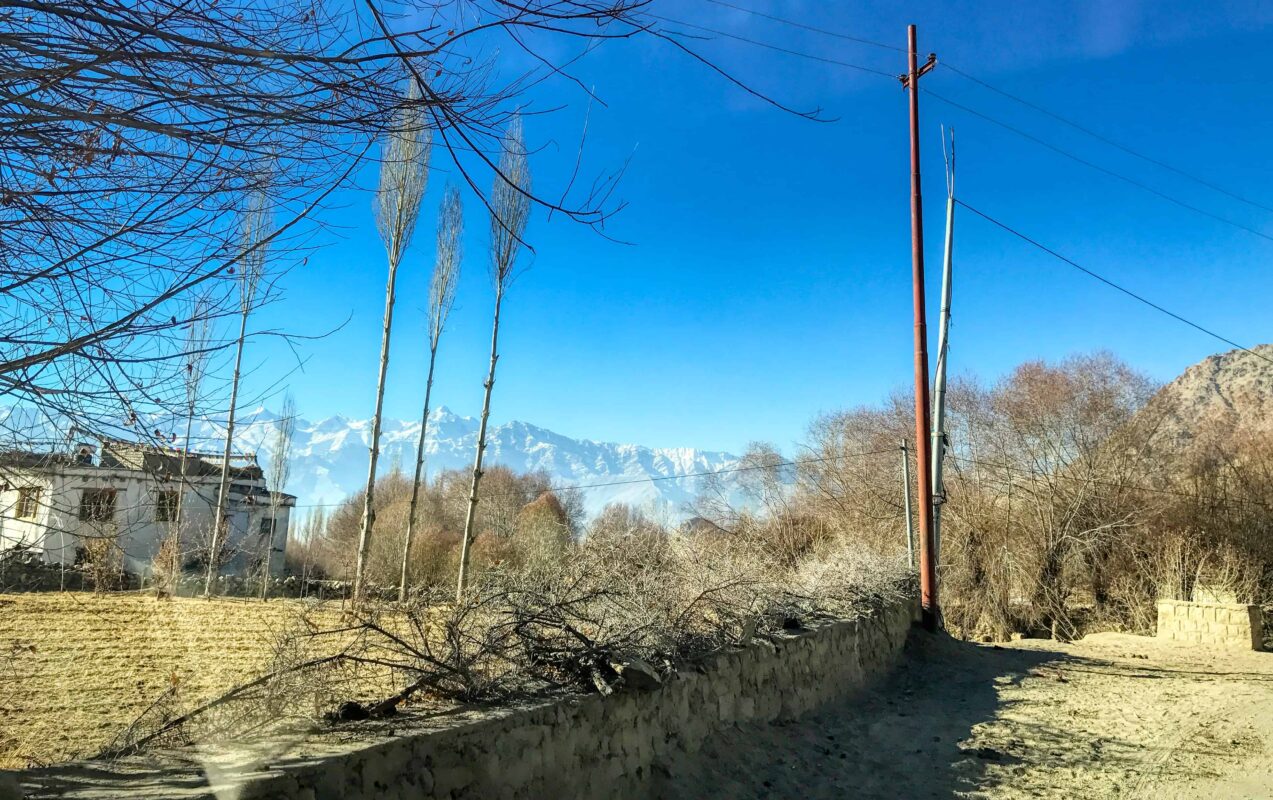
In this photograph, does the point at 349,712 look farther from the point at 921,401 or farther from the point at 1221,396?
the point at 1221,396

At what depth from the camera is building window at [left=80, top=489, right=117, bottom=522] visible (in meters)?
3.23

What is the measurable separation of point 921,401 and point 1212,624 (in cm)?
675

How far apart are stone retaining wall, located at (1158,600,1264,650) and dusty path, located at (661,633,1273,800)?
3.06 metres

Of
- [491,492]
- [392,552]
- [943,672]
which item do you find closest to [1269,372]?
[943,672]

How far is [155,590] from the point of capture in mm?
23203

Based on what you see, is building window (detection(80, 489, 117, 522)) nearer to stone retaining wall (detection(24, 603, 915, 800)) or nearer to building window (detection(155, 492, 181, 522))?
building window (detection(155, 492, 181, 522))

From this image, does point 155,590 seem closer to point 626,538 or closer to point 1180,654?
point 626,538

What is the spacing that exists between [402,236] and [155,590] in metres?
12.7

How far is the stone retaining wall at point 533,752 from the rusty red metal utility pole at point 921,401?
184 inches

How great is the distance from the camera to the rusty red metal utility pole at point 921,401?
10953mm

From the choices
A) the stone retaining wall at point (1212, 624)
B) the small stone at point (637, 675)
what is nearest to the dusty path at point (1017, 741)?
the small stone at point (637, 675)

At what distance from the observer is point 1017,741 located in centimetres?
637

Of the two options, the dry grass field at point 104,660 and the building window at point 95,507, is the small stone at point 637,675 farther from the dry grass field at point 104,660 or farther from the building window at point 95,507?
the building window at point 95,507

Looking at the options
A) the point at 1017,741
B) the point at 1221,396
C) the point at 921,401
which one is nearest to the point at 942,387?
the point at 921,401
